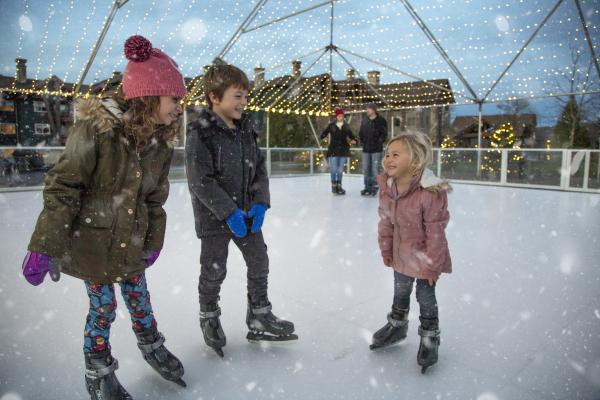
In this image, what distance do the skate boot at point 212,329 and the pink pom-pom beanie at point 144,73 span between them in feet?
2.57

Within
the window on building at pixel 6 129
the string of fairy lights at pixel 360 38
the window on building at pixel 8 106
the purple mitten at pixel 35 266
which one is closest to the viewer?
the purple mitten at pixel 35 266

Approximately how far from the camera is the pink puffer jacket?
1.32 meters

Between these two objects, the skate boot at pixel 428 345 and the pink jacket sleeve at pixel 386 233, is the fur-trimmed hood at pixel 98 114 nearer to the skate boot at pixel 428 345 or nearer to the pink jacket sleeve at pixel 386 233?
the pink jacket sleeve at pixel 386 233

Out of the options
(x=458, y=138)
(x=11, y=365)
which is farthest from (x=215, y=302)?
(x=458, y=138)

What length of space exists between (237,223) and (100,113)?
0.53 m

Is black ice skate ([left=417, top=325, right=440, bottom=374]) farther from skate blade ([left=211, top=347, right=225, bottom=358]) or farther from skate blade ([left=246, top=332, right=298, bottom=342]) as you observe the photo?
skate blade ([left=211, top=347, right=225, bottom=358])

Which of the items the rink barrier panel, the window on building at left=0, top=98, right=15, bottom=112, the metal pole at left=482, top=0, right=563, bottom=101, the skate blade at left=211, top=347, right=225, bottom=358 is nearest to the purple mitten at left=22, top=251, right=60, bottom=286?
the skate blade at left=211, top=347, right=225, bottom=358

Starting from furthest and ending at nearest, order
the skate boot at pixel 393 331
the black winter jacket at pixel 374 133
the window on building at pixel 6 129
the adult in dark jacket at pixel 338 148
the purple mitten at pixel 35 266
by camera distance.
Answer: the window on building at pixel 6 129, the adult in dark jacket at pixel 338 148, the black winter jacket at pixel 374 133, the skate boot at pixel 393 331, the purple mitten at pixel 35 266

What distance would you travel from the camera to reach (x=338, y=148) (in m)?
6.24

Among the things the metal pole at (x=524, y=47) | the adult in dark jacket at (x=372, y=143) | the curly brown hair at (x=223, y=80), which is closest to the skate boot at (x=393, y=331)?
the curly brown hair at (x=223, y=80)

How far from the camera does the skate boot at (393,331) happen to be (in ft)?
4.86

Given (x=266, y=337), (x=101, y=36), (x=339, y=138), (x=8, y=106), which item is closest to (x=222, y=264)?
(x=266, y=337)

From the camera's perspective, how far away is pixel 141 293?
129 cm

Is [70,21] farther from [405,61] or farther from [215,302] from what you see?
[405,61]
